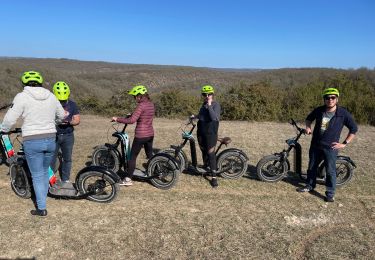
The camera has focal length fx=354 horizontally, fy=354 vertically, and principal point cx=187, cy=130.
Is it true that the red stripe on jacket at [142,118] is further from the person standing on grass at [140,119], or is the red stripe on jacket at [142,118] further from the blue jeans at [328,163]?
the blue jeans at [328,163]

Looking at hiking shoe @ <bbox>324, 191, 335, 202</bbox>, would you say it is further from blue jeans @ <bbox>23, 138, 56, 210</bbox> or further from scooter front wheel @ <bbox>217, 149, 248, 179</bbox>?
blue jeans @ <bbox>23, 138, 56, 210</bbox>

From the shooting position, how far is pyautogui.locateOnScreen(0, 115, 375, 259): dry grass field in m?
4.33

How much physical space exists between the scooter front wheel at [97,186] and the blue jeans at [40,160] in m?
→ 0.65

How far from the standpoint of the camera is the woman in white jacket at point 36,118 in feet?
14.5

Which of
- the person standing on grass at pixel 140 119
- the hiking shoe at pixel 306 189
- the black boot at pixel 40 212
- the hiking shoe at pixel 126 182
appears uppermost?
the person standing on grass at pixel 140 119

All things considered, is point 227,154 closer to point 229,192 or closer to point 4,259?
point 229,192

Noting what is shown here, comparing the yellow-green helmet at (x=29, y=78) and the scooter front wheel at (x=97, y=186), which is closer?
the yellow-green helmet at (x=29, y=78)

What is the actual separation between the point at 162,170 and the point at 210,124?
120 cm

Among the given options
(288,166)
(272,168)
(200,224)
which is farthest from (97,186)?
(288,166)

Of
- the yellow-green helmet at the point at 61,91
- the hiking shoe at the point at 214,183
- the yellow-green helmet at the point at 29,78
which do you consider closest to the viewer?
the yellow-green helmet at the point at 29,78

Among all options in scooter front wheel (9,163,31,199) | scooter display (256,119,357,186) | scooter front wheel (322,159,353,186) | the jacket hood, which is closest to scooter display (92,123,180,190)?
scooter front wheel (9,163,31,199)

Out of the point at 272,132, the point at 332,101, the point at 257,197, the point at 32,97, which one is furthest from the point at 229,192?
the point at 272,132

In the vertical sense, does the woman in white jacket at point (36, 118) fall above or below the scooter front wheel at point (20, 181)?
above

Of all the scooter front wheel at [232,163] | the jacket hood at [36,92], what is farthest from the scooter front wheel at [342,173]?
the jacket hood at [36,92]
